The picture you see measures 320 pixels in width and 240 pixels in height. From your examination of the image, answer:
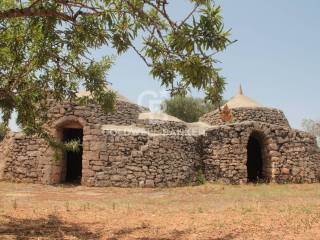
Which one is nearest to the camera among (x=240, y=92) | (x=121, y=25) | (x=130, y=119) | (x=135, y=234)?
(x=121, y=25)

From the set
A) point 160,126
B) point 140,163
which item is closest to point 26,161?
point 140,163

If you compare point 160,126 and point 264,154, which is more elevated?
point 160,126

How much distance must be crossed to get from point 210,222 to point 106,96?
3497 mm

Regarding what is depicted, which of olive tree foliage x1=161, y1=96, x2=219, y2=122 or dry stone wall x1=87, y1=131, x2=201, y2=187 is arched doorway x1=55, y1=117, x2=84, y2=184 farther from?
olive tree foliage x1=161, y1=96, x2=219, y2=122

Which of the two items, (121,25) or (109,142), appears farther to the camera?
(109,142)

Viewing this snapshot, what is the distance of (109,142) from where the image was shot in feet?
49.3

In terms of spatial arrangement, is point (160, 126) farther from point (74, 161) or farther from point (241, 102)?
point (241, 102)

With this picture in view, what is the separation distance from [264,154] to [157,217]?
10395mm

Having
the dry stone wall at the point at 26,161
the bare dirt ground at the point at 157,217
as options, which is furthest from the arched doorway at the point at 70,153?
the bare dirt ground at the point at 157,217

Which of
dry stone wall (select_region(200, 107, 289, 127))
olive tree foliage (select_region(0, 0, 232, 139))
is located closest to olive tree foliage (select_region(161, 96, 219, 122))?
dry stone wall (select_region(200, 107, 289, 127))

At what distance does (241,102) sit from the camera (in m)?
23.4

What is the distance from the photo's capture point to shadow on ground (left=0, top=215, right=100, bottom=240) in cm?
627

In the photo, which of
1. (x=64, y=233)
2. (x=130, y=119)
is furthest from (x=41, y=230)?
(x=130, y=119)

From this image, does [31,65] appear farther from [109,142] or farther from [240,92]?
[240,92]
